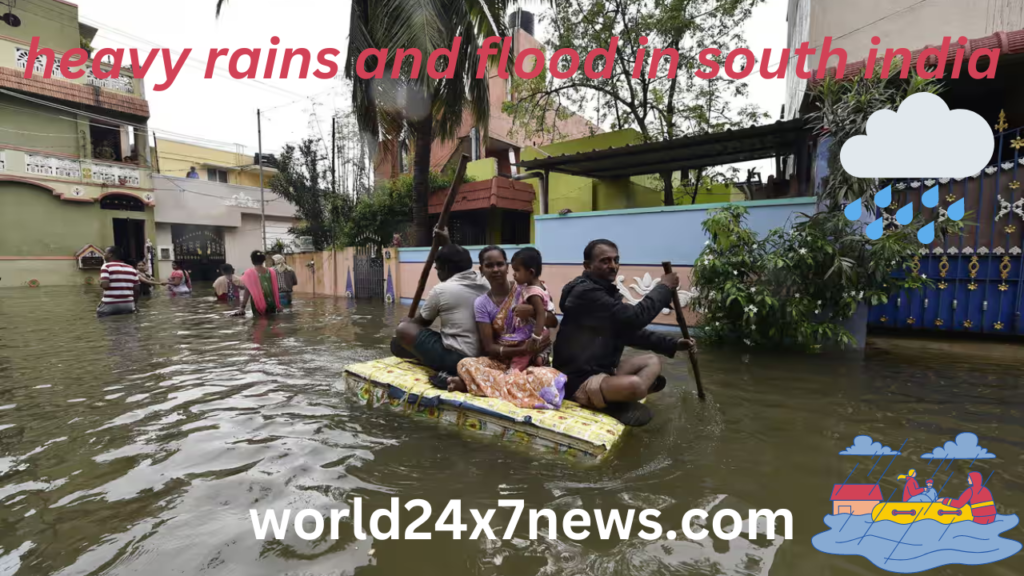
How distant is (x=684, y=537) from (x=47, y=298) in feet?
64.4

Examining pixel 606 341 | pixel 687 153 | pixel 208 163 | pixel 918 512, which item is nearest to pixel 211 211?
pixel 208 163

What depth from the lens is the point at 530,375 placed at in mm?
3633

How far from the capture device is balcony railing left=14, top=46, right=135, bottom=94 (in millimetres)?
18203

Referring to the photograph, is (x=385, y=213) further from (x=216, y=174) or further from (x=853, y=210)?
(x=216, y=174)

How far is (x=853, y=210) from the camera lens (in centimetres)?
555

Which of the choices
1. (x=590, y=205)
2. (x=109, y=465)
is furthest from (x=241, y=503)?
(x=590, y=205)

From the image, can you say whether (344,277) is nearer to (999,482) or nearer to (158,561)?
(158,561)

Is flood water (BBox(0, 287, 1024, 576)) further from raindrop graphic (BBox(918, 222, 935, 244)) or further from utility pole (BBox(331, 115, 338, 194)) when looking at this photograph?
utility pole (BBox(331, 115, 338, 194))

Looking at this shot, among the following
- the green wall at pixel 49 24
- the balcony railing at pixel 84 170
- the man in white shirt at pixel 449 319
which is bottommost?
the man in white shirt at pixel 449 319

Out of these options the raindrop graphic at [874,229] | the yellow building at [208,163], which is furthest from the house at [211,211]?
the raindrop graphic at [874,229]

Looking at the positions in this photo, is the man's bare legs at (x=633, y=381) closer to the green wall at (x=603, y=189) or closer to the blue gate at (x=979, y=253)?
the blue gate at (x=979, y=253)

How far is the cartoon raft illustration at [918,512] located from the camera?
8.12 ft

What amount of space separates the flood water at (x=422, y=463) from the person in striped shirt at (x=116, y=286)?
3.92 m

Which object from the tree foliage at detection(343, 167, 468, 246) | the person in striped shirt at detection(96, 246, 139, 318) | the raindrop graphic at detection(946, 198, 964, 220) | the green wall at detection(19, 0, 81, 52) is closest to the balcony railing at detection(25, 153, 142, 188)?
the green wall at detection(19, 0, 81, 52)
